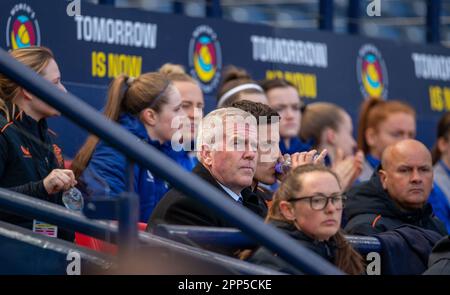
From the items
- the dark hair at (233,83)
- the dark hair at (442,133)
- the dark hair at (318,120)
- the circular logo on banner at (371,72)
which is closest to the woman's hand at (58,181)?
the dark hair at (233,83)

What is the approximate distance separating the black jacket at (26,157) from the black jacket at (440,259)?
147cm

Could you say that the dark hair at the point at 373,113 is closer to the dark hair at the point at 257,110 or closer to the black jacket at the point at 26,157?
the dark hair at the point at 257,110

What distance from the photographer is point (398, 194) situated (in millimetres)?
5992

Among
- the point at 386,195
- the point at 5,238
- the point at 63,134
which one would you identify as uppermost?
the point at 63,134

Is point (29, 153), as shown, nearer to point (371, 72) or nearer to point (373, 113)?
point (373, 113)

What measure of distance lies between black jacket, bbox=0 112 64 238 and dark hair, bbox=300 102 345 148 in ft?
11.1

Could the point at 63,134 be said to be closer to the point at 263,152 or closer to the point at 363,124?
the point at 263,152

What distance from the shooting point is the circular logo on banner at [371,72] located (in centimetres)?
938

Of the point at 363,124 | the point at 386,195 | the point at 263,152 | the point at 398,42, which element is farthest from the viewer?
the point at 398,42

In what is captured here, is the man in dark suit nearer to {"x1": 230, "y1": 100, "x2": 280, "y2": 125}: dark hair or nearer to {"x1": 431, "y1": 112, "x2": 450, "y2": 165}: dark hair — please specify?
{"x1": 230, "y1": 100, "x2": 280, "y2": 125}: dark hair

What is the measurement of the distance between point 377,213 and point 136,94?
1351mm

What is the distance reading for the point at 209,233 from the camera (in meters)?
3.66
